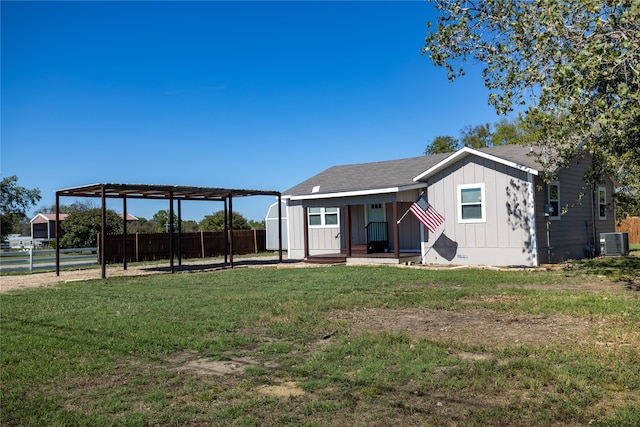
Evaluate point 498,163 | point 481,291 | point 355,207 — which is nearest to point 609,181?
point 498,163

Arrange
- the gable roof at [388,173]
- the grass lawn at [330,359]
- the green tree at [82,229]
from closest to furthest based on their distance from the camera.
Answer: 1. the grass lawn at [330,359]
2. the gable roof at [388,173]
3. the green tree at [82,229]

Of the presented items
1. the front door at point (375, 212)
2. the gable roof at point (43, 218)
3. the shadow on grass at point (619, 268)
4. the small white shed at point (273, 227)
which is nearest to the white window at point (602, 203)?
the shadow on grass at point (619, 268)

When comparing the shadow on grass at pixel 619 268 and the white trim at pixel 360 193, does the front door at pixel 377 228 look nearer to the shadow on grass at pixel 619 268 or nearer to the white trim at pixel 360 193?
the white trim at pixel 360 193

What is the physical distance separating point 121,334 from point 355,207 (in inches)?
592

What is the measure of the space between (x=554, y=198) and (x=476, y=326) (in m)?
11.2

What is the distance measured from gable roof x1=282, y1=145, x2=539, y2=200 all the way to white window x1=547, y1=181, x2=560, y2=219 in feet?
3.82

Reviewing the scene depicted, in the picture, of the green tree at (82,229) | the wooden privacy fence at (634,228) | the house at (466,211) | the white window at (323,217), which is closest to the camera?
the house at (466,211)

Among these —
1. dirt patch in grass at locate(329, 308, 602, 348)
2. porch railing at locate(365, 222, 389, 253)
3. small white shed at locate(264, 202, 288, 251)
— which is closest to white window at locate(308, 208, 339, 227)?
porch railing at locate(365, 222, 389, 253)

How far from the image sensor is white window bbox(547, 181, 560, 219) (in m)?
16.8

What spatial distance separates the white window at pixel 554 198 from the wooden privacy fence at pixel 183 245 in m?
14.4

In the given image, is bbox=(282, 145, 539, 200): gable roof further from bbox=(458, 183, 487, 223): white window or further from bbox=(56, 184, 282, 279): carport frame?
bbox=(56, 184, 282, 279): carport frame

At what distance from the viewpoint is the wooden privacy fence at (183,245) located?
24.3m

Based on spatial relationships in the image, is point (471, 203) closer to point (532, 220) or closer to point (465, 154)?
point (465, 154)

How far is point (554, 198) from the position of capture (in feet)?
56.2
